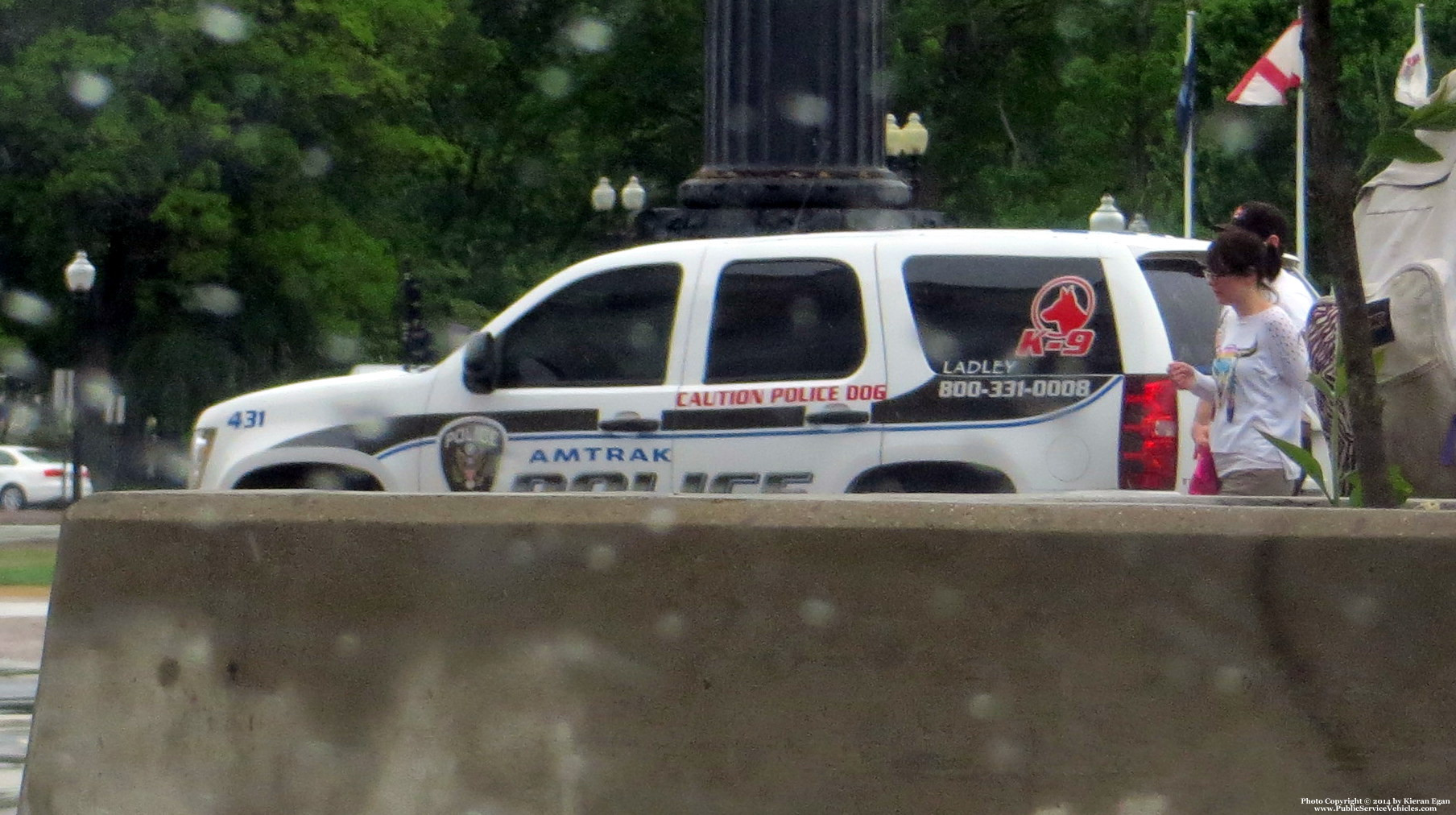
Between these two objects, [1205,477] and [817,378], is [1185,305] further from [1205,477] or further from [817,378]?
[1205,477]

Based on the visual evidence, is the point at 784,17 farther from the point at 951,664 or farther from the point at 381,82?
the point at 381,82

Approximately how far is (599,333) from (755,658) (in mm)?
5854

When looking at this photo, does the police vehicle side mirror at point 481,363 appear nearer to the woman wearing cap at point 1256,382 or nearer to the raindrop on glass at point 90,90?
the woman wearing cap at point 1256,382

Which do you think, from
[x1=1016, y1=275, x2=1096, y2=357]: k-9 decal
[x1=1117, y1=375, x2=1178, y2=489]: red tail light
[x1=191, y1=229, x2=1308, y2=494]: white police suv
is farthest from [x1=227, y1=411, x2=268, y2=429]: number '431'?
[x1=1117, y1=375, x2=1178, y2=489]: red tail light

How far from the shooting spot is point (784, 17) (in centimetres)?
1589

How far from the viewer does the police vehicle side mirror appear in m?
9.52

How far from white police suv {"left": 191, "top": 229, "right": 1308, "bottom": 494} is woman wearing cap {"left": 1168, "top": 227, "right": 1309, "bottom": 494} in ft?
4.77

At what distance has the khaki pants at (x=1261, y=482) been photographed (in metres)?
7.00

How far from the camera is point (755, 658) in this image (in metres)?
3.82

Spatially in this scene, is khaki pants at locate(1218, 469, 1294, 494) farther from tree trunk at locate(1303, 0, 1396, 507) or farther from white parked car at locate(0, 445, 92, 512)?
white parked car at locate(0, 445, 92, 512)

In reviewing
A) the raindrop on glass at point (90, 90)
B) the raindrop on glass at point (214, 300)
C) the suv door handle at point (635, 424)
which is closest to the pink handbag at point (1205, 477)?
the suv door handle at point (635, 424)

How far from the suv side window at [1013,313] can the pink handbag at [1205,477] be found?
130cm

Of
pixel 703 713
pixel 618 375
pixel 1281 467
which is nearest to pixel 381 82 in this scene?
pixel 618 375

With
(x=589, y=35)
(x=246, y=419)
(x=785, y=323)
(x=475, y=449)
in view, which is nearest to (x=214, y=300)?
(x=589, y=35)
